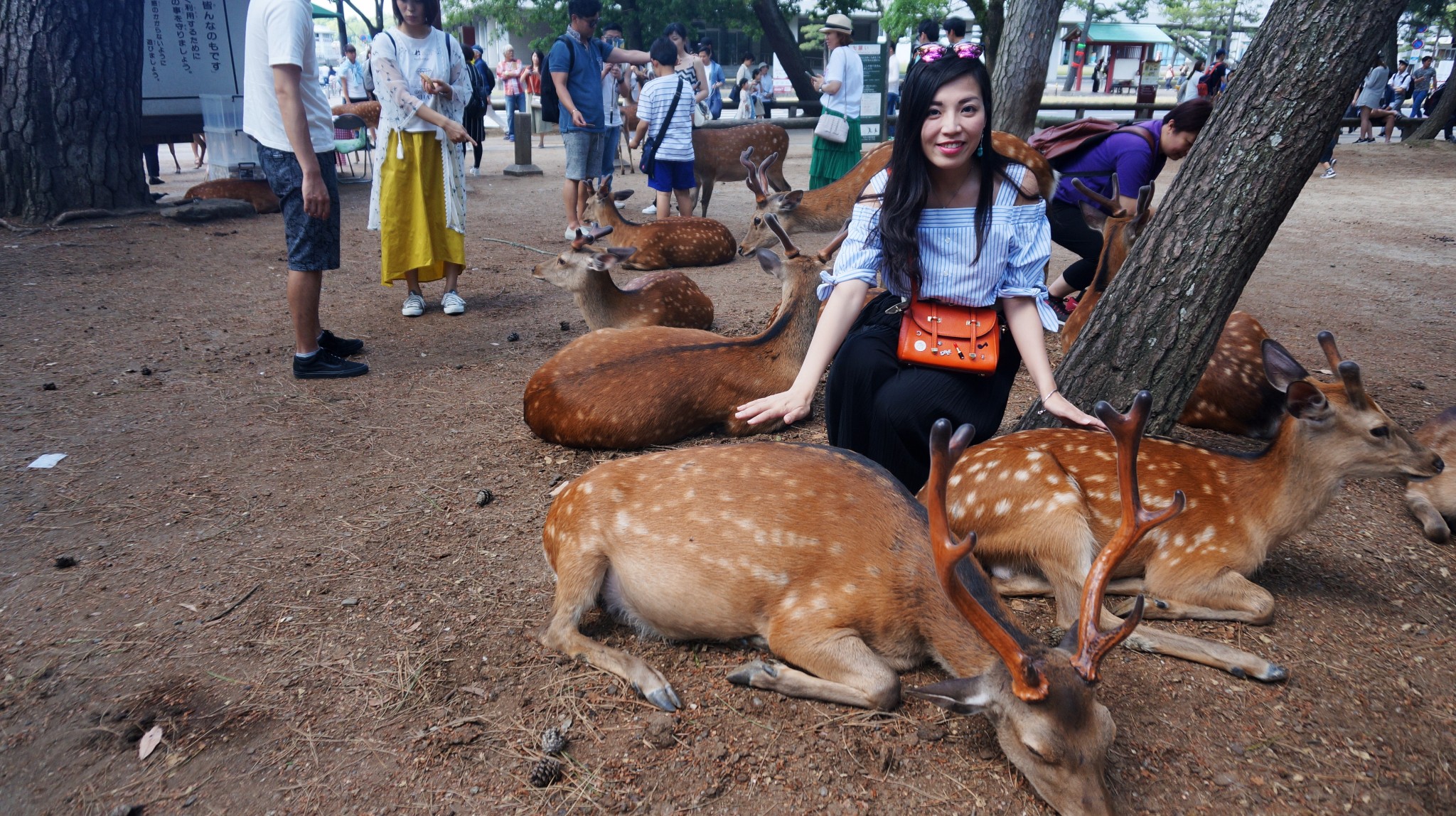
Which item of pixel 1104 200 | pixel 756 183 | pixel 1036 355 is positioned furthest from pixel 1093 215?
pixel 756 183

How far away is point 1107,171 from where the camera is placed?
219 inches

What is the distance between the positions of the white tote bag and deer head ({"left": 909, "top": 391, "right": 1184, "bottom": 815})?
26.1ft

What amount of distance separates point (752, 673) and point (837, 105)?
7.90 metres

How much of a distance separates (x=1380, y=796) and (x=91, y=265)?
8.84 meters

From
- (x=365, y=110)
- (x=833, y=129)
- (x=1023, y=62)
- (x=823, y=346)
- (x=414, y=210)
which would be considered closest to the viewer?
(x=823, y=346)

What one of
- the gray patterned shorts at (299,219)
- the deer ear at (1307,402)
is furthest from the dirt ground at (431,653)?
the gray patterned shorts at (299,219)

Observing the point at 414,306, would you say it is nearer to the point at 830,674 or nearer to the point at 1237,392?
the point at 830,674

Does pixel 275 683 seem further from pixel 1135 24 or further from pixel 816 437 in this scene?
pixel 1135 24

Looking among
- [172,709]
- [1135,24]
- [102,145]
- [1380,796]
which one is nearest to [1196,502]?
[1380,796]

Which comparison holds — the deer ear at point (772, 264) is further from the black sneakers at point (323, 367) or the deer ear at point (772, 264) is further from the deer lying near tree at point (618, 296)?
the black sneakers at point (323, 367)

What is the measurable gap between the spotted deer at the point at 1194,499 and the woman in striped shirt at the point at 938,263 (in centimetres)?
25

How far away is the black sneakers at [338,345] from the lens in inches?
211

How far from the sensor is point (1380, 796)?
2096mm

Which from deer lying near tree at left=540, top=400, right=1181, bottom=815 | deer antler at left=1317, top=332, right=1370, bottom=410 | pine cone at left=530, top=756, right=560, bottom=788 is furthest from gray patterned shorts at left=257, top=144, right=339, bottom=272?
deer antler at left=1317, top=332, right=1370, bottom=410
